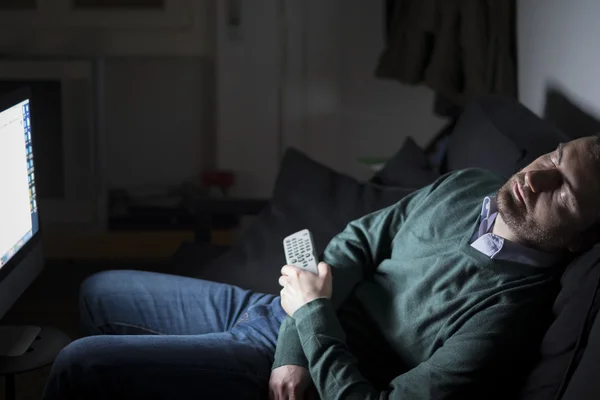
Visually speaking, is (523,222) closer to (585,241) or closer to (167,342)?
(585,241)

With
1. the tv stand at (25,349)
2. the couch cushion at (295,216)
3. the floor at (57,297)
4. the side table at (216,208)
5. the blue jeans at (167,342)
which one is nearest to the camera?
the blue jeans at (167,342)

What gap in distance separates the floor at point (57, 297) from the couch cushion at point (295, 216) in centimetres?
43

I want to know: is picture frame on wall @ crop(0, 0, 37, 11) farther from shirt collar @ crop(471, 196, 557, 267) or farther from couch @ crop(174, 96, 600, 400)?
shirt collar @ crop(471, 196, 557, 267)

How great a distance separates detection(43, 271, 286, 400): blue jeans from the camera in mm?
1555

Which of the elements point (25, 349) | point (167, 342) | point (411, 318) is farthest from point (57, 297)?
point (411, 318)

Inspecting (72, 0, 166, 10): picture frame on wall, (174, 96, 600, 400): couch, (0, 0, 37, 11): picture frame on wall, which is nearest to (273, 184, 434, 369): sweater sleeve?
(174, 96, 600, 400): couch

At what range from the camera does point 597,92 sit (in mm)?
1964

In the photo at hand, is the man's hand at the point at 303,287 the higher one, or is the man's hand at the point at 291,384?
the man's hand at the point at 303,287

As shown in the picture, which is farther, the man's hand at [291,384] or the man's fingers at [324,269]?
the man's fingers at [324,269]

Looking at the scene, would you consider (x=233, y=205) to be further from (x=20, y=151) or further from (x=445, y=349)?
(x=445, y=349)

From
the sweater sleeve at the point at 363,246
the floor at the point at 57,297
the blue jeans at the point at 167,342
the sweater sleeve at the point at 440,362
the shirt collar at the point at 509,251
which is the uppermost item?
the shirt collar at the point at 509,251

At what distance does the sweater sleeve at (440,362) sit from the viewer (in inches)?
56.2

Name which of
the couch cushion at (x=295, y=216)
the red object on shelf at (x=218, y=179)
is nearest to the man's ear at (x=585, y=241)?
the couch cushion at (x=295, y=216)

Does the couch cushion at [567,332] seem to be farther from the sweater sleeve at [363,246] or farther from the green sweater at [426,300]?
the sweater sleeve at [363,246]
